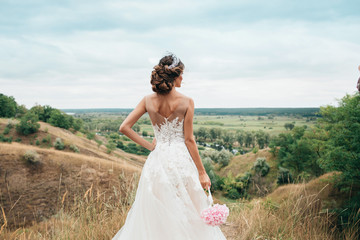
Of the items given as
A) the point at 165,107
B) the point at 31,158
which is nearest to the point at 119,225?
the point at 165,107

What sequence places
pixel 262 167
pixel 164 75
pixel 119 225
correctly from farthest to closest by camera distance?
pixel 262 167
pixel 119 225
pixel 164 75

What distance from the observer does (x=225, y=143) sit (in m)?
115

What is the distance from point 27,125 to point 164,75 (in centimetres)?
7074

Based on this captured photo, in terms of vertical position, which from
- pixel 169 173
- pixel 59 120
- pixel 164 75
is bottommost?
pixel 59 120

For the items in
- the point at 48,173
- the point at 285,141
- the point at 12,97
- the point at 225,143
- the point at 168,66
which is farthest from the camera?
the point at 225,143

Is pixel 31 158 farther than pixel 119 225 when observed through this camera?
Yes

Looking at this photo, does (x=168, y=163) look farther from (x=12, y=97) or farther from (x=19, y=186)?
(x=12, y=97)

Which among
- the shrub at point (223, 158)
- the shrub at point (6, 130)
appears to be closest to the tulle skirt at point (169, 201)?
the shrub at point (223, 158)

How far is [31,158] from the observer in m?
37.8

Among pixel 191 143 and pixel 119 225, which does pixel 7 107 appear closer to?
pixel 119 225

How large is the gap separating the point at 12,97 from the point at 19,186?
200 ft

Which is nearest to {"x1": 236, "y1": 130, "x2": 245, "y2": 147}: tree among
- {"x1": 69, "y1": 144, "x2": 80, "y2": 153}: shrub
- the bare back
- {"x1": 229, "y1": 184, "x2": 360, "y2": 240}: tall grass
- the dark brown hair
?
{"x1": 69, "y1": 144, "x2": 80, "y2": 153}: shrub

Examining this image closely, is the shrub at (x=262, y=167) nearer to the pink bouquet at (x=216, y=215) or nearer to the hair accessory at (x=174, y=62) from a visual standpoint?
the pink bouquet at (x=216, y=215)

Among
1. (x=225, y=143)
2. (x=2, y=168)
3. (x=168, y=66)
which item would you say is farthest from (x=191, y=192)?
(x=225, y=143)
